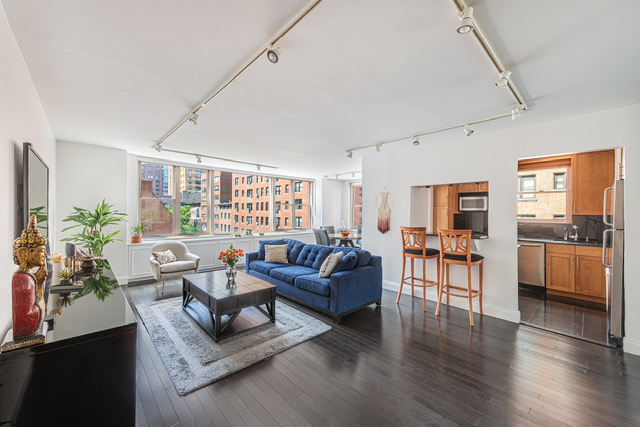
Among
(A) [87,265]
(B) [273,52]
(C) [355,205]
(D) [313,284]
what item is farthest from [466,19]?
(C) [355,205]

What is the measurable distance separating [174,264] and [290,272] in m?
2.09

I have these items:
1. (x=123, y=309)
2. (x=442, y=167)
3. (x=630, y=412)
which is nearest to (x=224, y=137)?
(x=123, y=309)

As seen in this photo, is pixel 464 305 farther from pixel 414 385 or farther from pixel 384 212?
pixel 414 385

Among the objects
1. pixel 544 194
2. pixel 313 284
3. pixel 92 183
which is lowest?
pixel 313 284

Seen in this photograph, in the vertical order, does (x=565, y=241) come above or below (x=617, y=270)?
above

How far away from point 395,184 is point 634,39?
321cm

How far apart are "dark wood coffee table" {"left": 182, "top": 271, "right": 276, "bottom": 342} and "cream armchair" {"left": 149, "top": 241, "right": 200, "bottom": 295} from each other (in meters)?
0.86

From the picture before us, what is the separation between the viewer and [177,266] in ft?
14.8

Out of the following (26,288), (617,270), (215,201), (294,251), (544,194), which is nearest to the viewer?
(26,288)

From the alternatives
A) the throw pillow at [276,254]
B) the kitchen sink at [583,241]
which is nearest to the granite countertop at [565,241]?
the kitchen sink at [583,241]

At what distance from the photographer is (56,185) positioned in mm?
4426

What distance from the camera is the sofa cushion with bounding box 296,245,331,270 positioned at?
444 centimetres

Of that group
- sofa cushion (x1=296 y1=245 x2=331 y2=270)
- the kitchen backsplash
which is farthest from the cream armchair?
the kitchen backsplash

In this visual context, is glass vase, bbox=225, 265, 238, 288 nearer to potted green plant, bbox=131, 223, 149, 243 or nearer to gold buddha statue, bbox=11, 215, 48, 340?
gold buddha statue, bbox=11, 215, 48, 340
